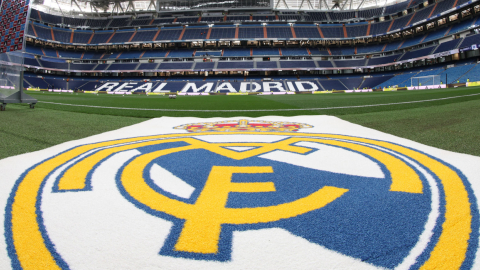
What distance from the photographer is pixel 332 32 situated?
5953 cm

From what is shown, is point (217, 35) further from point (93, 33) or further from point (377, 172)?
point (377, 172)

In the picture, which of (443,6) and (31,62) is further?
(31,62)

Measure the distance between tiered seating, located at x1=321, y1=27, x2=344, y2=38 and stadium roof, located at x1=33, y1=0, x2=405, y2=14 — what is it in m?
9.02

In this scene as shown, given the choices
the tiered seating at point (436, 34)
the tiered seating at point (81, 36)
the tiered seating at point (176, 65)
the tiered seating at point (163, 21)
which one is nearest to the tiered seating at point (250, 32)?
the tiered seating at point (176, 65)

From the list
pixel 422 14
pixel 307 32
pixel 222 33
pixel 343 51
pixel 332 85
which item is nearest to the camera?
pixel 332 85

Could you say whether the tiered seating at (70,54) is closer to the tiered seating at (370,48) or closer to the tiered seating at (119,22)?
the tiered seating at (119,22)

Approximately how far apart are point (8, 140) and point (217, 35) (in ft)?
199

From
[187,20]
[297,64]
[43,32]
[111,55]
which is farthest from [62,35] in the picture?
[297,64]

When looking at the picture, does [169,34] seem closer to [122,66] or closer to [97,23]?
[122,66]

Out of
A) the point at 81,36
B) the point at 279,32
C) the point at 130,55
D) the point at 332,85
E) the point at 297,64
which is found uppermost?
the point at 81,36

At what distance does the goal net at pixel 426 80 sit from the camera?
111 feet

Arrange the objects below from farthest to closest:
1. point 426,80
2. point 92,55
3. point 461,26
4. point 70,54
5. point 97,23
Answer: point 97,23 → point 92,55 → point 70,54 → point 461,26 → point 426,80

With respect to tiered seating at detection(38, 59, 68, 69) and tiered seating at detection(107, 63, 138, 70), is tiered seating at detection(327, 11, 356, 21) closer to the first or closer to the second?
tiered seating at detection(107, 63, 138, 70)

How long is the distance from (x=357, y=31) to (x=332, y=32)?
547 cm
